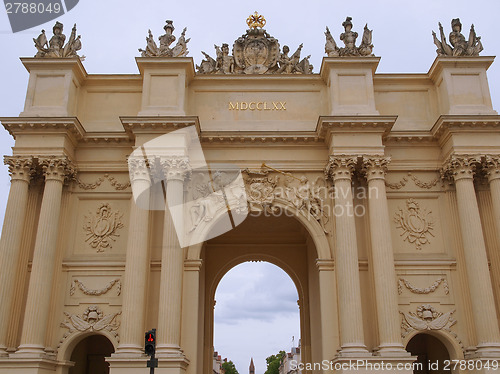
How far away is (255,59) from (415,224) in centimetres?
919

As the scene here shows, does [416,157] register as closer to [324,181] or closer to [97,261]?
[324,181]

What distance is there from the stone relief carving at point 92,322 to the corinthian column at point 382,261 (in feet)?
29.6

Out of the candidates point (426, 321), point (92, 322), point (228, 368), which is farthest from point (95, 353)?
point (228, 368)

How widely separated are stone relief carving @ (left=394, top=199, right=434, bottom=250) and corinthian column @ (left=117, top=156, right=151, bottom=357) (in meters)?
9.30

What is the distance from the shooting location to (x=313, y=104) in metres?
21.6

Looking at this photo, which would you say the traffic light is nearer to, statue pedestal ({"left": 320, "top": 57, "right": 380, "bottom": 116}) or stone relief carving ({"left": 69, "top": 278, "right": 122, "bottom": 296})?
stone relief carving ({"left": 69, "top": 278, "right": 122, "bottom": 296})

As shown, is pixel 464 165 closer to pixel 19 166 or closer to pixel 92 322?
pixel 92 322

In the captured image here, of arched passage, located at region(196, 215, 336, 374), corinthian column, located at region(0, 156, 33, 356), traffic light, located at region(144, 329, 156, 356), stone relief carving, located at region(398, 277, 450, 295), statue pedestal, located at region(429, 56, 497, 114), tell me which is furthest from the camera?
arched passage, located at region(196, 215, 336, 374)

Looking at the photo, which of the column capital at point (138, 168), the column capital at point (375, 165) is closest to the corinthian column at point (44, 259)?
the column capital at point (138, 168)

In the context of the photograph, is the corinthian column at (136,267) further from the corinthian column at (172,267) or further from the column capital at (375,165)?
the column capital at (375,165)

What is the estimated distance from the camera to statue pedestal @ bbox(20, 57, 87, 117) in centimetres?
2045

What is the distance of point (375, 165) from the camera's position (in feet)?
63.7

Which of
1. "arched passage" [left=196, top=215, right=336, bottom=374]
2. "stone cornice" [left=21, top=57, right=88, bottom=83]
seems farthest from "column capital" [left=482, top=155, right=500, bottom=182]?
"stone cornice" [left=21, top=57, right=88, bottom=83]

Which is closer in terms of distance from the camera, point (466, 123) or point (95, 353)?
point (466, 123)
